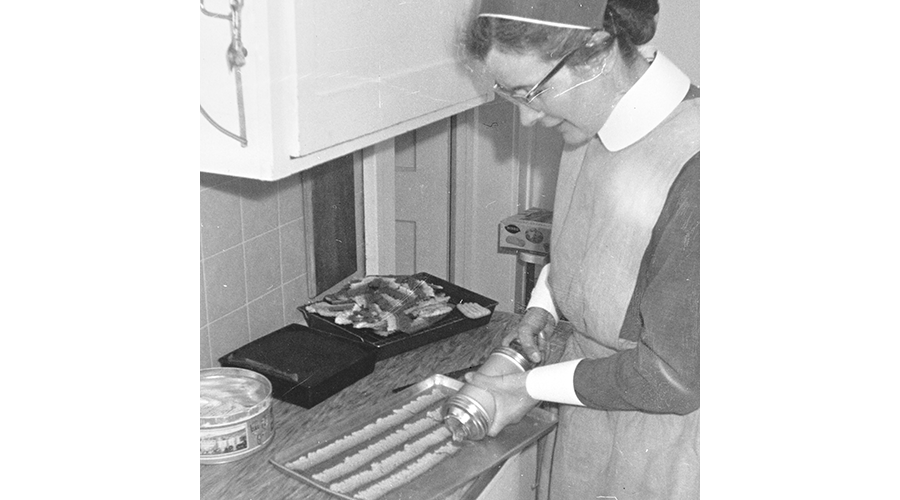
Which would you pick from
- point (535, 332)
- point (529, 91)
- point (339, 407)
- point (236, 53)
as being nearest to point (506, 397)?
point (535, 332)

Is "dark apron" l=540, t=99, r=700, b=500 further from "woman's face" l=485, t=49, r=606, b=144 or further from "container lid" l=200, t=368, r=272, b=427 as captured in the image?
"container lid" l=200, t=368, r=272, b=427

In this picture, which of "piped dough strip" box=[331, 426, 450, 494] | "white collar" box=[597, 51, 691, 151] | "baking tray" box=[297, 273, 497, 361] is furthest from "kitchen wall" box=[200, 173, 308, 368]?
"white collar" box=[597, 51, 691, 151]

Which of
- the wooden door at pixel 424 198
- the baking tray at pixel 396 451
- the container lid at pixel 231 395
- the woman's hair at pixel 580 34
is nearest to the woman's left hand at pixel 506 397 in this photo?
the baking tray at pixel 396 451

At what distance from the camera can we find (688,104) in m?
0.80

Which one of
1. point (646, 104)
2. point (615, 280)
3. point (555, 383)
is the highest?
point (646, 104)

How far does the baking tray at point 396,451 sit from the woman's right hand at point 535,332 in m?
0.09

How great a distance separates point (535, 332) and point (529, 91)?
1.09ft

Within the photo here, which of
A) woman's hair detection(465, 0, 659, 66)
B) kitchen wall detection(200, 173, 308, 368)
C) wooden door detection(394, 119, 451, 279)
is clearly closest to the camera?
woman's hair detection(465, 0, 659, 66)

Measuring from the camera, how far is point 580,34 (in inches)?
32.1

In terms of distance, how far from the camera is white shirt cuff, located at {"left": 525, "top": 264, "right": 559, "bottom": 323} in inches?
40.1

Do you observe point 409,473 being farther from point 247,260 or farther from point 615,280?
point 247,260

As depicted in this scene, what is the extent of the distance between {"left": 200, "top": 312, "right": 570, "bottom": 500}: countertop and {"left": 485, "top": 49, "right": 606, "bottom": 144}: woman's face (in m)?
0.25
